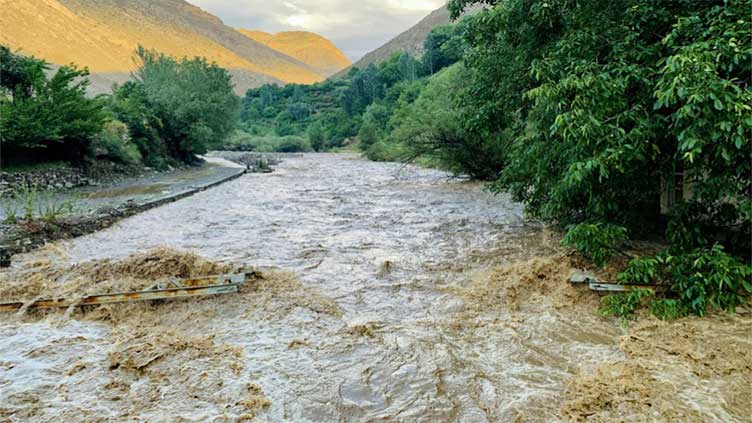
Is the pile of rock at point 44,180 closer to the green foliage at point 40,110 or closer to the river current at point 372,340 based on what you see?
the green foliage at point 40,110

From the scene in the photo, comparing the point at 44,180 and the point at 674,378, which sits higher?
the point at 44,180

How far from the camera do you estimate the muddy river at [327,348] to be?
3.75m

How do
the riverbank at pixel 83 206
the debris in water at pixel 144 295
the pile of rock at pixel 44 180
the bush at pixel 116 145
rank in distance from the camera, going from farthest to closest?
1. the bush at pixel 116 145
2. the pile of rock at pixel 44 180
3. the riverbank at pixel 83 206
4. the debris in water at pixel 144 295

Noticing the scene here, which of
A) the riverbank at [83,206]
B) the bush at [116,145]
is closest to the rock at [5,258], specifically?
the riverbank at [83,206]

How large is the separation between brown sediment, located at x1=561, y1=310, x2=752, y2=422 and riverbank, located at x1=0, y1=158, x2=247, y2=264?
863cm

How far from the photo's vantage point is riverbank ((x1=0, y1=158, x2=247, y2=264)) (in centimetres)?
937

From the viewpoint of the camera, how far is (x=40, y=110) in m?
16.9

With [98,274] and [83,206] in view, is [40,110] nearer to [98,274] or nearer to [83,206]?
[83,206]

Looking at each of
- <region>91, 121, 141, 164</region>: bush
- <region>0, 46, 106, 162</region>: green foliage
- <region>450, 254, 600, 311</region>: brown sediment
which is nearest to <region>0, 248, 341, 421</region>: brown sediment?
<region>450, 254, 600, 311</region>: brown sediment

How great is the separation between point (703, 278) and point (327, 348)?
13.5 feet

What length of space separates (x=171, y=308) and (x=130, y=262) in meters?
2.00

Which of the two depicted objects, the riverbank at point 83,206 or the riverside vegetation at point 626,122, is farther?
the riverbank at point 83,206

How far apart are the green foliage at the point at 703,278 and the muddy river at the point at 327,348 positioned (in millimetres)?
795

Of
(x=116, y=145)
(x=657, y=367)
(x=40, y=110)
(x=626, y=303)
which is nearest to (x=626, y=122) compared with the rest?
(x=626, y=303)
